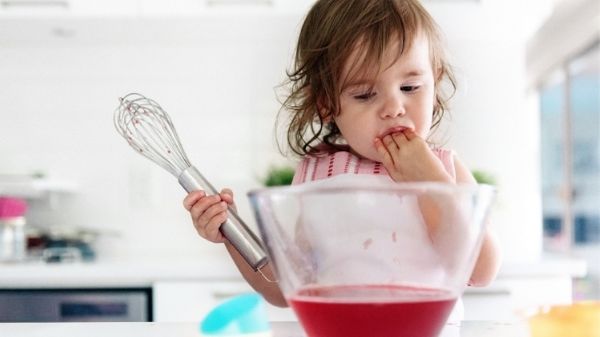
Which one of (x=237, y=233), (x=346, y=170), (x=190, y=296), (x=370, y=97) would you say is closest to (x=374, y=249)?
(x=237, y=233)

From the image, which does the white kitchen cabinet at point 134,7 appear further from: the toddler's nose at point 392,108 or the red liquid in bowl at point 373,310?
the red liquid in bowl at point 373,310

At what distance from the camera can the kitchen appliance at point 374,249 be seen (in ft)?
1.50

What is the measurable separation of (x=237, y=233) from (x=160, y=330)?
0.11 metres

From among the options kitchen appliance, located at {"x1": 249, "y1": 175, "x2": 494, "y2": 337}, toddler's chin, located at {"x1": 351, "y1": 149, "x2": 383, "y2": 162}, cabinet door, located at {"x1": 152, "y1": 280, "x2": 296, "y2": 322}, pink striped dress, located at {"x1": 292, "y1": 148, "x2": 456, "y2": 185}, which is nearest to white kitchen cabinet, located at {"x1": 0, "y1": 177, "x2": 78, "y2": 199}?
cabinet door, located at {"x1": 152, "y1": 280, "x2": 296, "y2": 322}

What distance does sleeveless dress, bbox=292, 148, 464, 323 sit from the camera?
0.85 meters

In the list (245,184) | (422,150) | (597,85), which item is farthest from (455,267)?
(597,85)

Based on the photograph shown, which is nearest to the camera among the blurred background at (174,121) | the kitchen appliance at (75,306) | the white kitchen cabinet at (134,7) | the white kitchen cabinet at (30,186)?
the kitchen appliance at (75,306)

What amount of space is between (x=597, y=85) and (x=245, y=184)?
7.26ft

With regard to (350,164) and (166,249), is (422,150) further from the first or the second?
(166,249)

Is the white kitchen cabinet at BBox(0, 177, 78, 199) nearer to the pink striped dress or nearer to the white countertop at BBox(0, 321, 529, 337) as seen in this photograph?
the pink striped dress

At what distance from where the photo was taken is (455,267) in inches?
19.2

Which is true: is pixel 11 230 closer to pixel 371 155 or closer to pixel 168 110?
pixel 168 110

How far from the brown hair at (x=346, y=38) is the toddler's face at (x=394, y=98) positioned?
0.04 ft

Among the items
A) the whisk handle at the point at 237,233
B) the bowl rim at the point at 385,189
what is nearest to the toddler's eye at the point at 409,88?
the whisk handle at the point at 237,233
